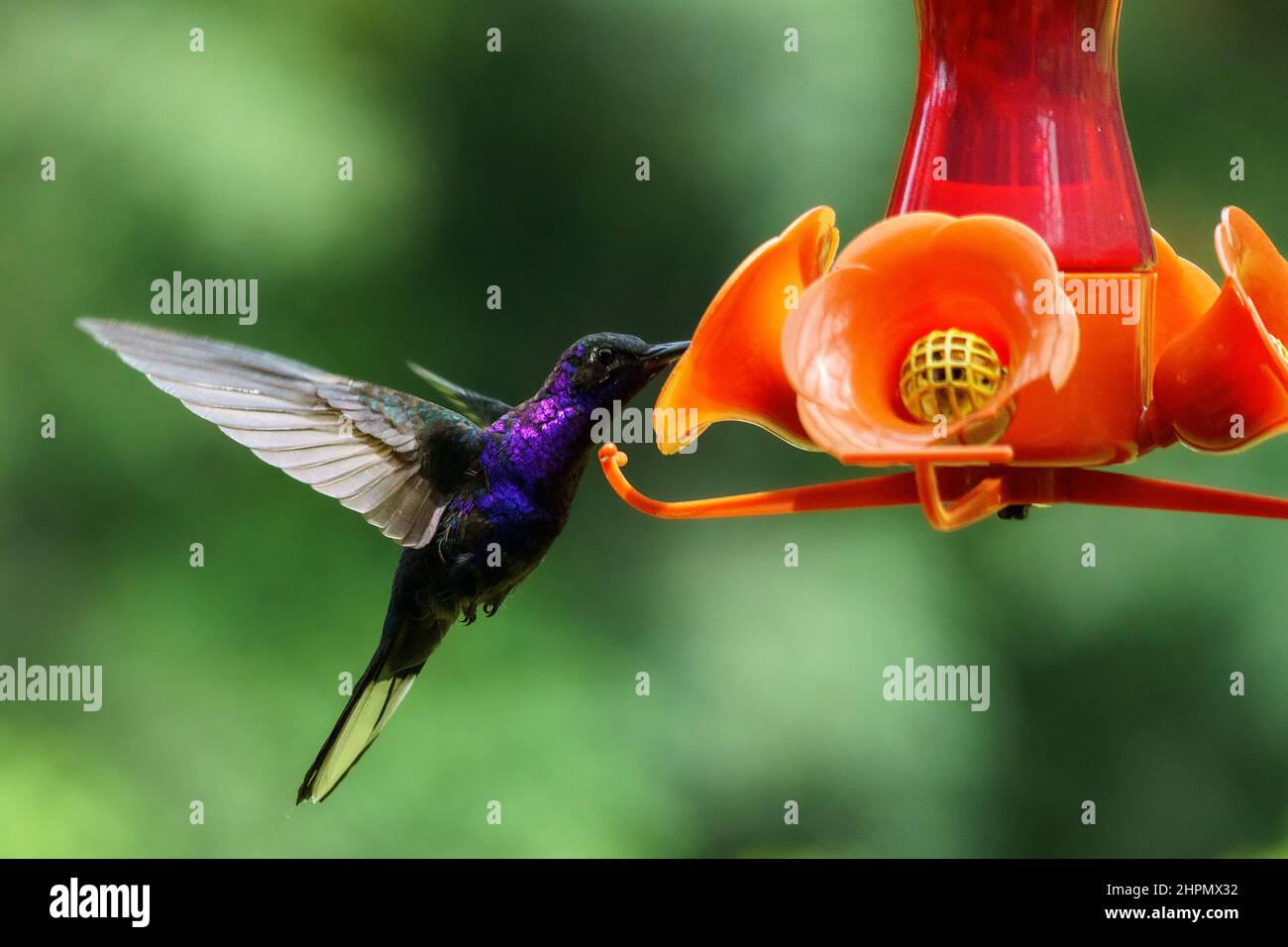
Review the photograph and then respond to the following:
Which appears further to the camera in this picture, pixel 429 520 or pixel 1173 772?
pixel 1173 772

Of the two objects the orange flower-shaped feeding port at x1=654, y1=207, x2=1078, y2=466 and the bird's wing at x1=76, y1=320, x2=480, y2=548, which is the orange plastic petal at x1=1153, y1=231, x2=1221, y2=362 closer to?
the orange flower-shaped feeding port at x1=654, y1=207, x2=1078, y2=466

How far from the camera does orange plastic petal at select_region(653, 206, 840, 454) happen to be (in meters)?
2.55

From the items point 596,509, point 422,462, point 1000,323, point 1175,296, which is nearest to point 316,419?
point 422,462

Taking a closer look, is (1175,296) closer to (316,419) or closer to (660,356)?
(660,356)

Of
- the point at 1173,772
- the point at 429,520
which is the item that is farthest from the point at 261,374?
the point at 1173,772

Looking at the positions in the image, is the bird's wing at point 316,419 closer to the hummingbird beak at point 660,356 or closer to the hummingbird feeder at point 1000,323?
the hummingbird beak at point 660,356

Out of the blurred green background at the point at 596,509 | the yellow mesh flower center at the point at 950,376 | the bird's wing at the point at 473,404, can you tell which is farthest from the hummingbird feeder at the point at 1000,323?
the blurred green background at the point at 596,509

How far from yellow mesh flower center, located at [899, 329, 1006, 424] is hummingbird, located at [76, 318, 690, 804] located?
60 cm

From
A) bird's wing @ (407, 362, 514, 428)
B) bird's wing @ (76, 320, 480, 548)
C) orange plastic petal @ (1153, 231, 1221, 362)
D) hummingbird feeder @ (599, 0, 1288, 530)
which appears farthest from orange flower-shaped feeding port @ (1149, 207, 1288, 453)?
bird's wing @ (407, 362, 514, 428)

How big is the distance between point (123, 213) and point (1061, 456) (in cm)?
497

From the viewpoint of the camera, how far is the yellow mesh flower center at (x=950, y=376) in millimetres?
2361

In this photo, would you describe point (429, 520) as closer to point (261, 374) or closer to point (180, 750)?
point (261, 374)

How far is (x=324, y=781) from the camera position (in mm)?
3408

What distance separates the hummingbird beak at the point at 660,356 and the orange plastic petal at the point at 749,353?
11.4 inches
